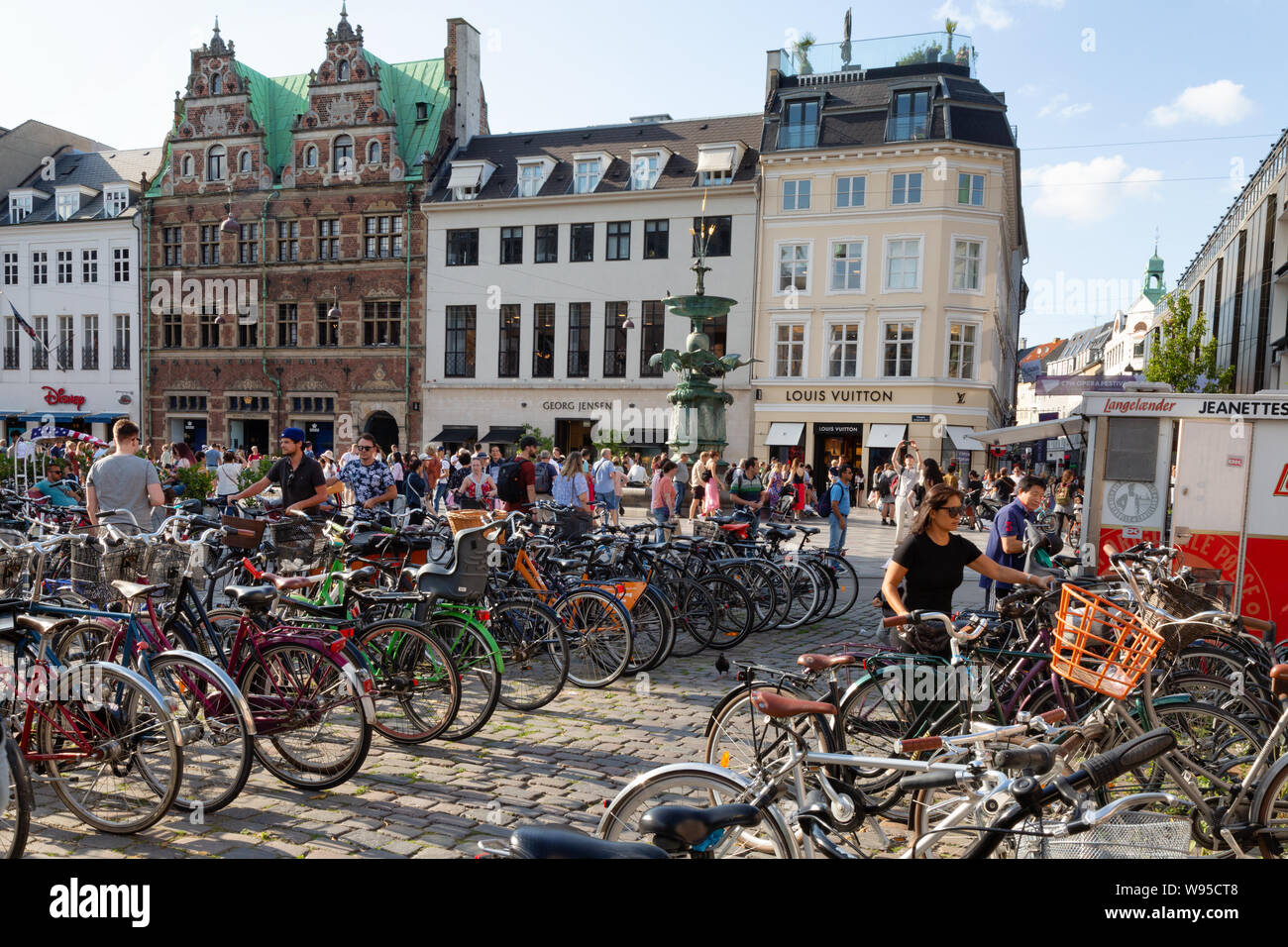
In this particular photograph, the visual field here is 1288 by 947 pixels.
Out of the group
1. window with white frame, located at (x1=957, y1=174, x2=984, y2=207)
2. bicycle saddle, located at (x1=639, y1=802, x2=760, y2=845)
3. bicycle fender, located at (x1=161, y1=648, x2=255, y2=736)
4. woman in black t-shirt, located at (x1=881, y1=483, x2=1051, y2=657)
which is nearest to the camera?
bicycle saddle, located at (x1=639, y1=802, x2=760, y2=845)

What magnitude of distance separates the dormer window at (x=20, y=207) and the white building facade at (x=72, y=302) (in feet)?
0.14

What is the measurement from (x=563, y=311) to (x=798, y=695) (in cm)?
3172

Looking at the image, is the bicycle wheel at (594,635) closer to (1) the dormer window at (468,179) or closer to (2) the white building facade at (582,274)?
(2) the white building facade at (582,274)

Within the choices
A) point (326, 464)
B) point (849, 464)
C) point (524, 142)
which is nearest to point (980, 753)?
point (326, 464)

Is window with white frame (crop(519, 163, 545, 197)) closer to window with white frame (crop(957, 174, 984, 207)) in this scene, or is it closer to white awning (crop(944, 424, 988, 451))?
window with white frame (crop(957, 174, 984, 207))

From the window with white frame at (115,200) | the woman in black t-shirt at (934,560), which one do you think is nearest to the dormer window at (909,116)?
the woman in black t-shirt at (934,560)

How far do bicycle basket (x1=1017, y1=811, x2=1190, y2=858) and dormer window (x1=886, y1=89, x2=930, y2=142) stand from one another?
3134 cm

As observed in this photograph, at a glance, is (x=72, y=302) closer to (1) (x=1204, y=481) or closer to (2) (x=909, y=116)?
(2) (x=909, y=116)

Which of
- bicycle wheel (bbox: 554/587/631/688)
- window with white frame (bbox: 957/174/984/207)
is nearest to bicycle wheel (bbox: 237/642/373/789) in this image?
bicycle wheel (bbox: 554/587/631/688)

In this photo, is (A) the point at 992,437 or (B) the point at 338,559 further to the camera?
(A) the point at 992,437

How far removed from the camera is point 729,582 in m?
8.45

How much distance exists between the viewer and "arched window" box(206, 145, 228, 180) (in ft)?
122

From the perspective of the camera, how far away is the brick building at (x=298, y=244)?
35719mm
